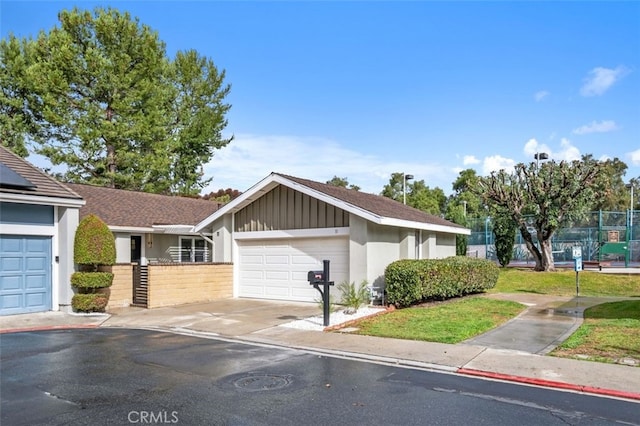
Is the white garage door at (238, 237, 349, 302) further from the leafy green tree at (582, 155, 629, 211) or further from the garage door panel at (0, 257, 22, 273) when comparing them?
the leafy green tree at (582, 155, 629, 211)

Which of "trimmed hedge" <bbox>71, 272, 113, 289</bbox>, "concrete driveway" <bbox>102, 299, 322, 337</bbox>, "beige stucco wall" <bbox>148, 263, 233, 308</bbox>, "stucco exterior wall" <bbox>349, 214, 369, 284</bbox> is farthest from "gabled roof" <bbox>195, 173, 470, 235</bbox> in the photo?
"trimmed hedge" <bbox>71, 272, 113, 289</bbox>

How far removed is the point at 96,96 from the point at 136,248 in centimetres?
1578

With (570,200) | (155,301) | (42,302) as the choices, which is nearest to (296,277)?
(155,301)

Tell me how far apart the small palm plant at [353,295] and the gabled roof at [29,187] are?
328 inches

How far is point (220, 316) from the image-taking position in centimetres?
1294

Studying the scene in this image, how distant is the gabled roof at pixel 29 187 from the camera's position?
12648mm

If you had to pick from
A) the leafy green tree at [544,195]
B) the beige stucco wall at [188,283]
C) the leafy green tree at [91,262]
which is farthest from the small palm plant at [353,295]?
the leafy green tree at [544,195]

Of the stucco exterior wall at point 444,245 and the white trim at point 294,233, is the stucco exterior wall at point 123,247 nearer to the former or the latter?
the white trim at point 294,233

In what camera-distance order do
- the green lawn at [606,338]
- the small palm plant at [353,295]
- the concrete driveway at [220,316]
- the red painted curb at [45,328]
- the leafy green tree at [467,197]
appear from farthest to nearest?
1. the leafy green tree at [467,197]
2. the small palm plant at [353,295]
3. the concrete driveway at [220,316]
4. the red painted curb at [45,328]
5. the green lawn at [606,338]

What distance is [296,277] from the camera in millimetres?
16094

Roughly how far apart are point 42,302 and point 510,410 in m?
12.8

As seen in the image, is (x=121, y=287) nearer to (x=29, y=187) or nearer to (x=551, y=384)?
(x=29, y=187)

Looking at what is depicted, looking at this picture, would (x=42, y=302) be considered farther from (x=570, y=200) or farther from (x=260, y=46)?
(x=570, y=200)

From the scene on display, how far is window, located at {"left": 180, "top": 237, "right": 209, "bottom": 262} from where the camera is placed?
2048 centimetres
